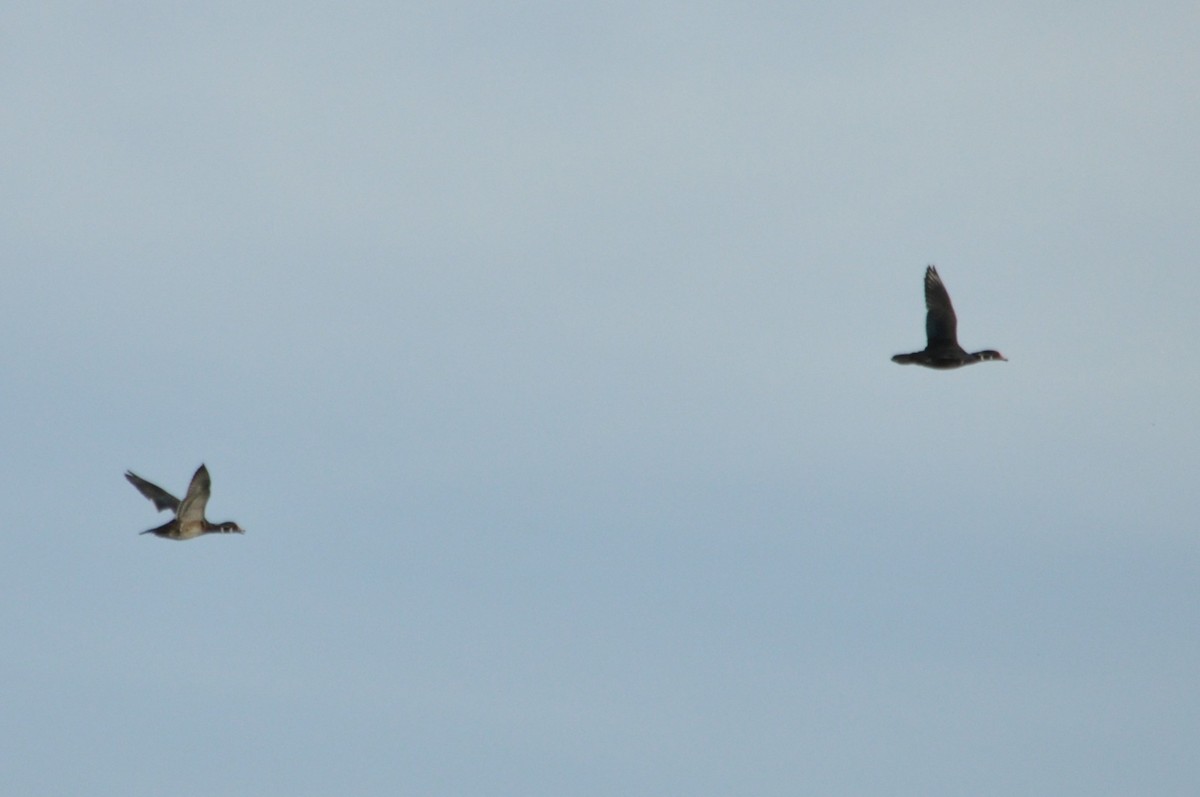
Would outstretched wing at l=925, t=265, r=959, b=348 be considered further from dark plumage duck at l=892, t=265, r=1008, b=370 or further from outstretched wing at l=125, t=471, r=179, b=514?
outstretched wing at l=125, t=471, r=179, b=514

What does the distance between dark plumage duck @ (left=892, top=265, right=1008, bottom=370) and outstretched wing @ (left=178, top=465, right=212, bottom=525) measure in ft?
57.1

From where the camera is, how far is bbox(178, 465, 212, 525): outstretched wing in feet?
128

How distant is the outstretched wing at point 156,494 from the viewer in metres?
43.2

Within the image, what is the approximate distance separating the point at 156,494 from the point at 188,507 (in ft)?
9.47

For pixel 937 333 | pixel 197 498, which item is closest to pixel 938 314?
pixel 937 333

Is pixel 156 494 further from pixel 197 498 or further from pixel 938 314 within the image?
pixel 938 314

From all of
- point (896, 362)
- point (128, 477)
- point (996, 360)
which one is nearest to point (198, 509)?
point (128, 477)

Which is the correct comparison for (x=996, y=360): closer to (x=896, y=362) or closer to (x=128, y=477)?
(x=896, y=362)

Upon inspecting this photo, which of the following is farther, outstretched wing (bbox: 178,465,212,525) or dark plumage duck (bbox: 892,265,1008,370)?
dark plumage duck (bbox: 892,265,1008,370)

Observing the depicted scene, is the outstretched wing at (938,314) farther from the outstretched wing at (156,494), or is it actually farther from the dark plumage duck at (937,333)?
the outstretched wing at (156,494)

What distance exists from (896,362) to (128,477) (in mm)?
20028

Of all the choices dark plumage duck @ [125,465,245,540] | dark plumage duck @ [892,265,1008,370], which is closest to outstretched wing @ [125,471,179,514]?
dark plumage duck @ [125,465,245,540]

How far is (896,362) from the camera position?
4322 centimetres

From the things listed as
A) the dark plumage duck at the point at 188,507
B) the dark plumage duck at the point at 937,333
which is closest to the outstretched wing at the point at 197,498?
the dark plumage duck at the point at 188,507
